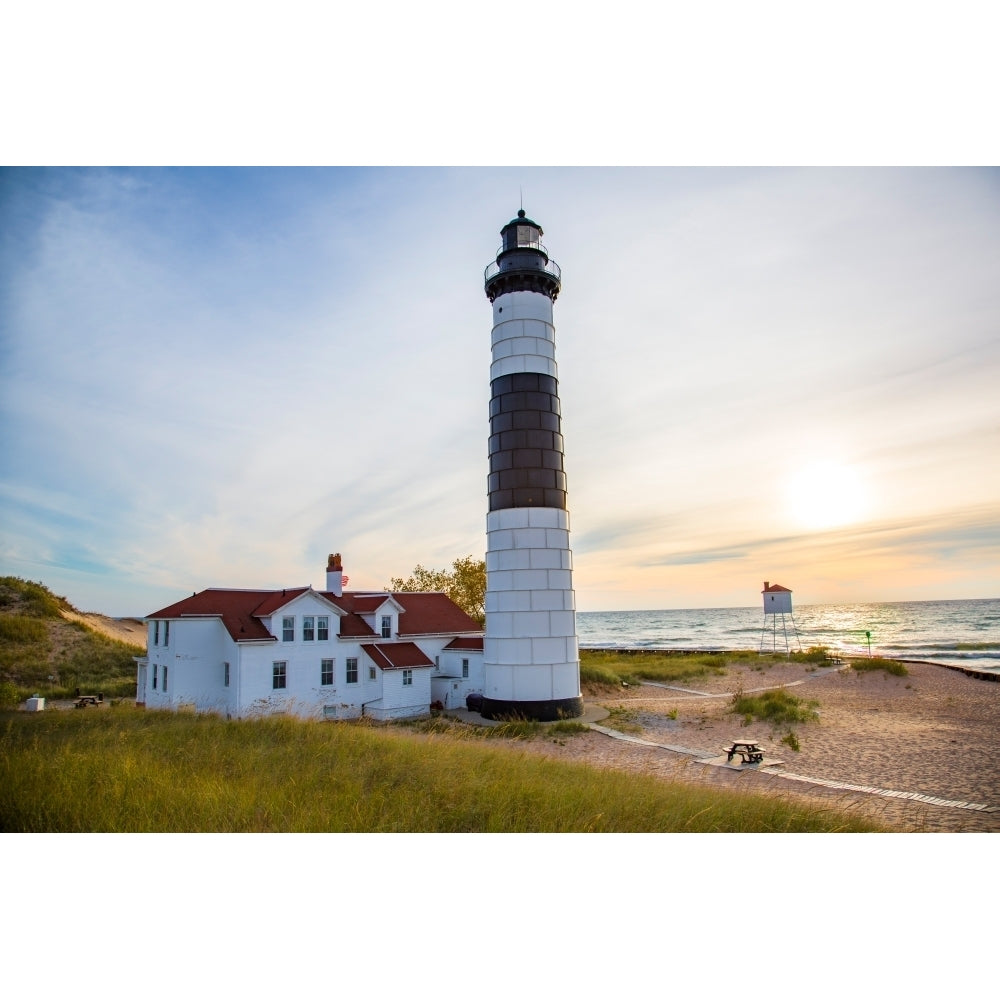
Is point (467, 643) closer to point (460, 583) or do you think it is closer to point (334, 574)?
point (334, 574)

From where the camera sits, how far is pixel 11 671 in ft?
69.2

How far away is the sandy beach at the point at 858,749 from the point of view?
803 centimetres

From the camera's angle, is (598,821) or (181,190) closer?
(598,821)

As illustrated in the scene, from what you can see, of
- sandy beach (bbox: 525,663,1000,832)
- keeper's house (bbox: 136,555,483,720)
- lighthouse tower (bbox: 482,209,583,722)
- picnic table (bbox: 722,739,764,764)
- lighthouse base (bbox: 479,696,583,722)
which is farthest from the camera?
lighthouse tower (bbox: 482,209,583,722)

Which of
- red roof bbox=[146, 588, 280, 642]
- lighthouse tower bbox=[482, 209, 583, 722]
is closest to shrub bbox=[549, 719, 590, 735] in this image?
lighthouse tower bbox=[482, 209, 583, 722]

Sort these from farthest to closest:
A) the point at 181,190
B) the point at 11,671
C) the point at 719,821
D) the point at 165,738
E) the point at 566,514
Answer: the point at 11,671
the point at 566,514
the point at 165,738
the point at 181,190
the point at 719,821

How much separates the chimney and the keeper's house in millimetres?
30

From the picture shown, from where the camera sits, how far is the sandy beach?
8031mm

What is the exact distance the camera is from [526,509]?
15273 millimetres

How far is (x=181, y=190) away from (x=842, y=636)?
6012cm

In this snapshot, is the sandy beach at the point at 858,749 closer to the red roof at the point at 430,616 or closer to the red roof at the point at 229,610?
the red roof at the point at 430,616

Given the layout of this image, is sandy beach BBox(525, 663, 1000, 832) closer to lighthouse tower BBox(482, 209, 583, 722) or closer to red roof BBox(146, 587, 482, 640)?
lighthouse tower BBox(482, 209, 583, 722)

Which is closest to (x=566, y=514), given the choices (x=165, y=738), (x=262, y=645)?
(x=262, y=645)

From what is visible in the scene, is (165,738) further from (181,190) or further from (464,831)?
(181,190)
